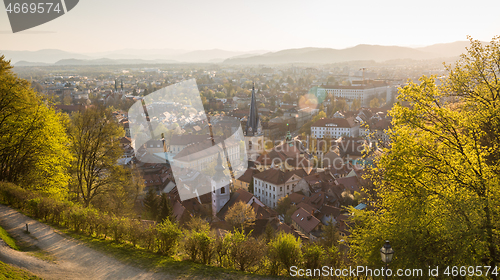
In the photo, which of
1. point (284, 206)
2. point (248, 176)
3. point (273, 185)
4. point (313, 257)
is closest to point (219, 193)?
point (284, 206)

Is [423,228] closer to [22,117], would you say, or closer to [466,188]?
[466,188]

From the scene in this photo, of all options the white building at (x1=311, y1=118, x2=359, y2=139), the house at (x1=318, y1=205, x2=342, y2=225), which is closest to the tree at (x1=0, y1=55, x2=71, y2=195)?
the house at (x1=318, y1=205, x2=342, y2=225)

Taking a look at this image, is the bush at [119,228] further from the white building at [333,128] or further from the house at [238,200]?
the white building at [333,128]

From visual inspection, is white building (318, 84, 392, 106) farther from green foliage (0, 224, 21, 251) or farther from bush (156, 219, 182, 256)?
green foliage (0, 224, 21, 251)

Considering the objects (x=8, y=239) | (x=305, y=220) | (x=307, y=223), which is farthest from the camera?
(x=305, y=220)

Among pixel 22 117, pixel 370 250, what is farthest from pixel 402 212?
pixel 22 117

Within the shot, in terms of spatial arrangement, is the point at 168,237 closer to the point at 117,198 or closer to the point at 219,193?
the point at 117,198

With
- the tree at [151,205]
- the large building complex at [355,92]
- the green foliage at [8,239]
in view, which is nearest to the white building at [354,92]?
the large building complex at [355,92]
